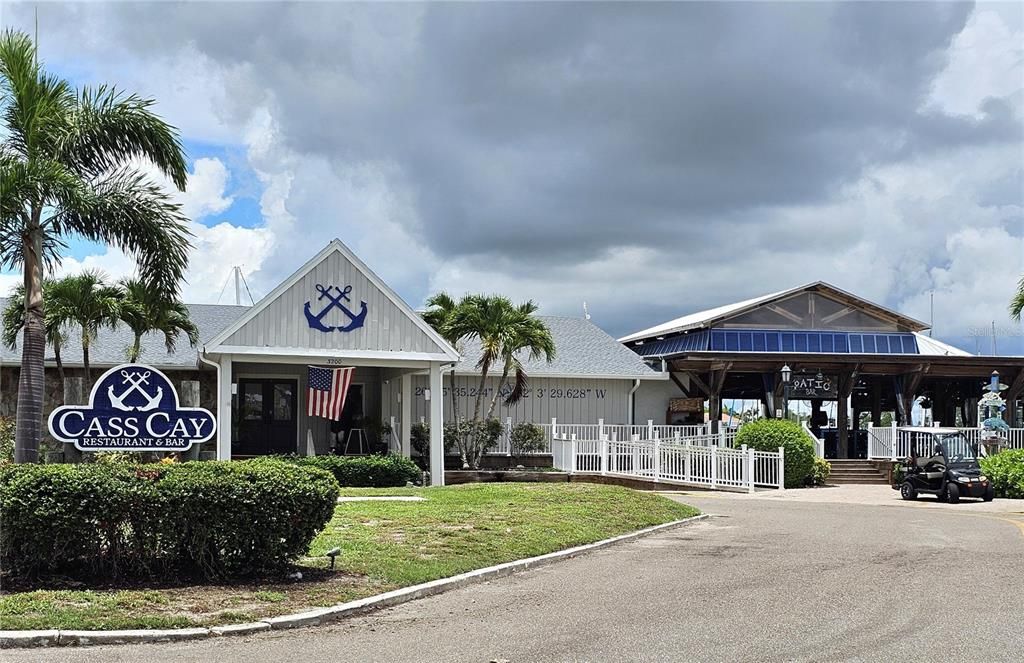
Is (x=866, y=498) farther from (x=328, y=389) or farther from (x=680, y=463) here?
(x=328, y=389)

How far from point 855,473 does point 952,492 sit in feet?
25.5

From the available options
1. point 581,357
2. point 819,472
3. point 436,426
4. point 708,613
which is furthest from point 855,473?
point 708,613

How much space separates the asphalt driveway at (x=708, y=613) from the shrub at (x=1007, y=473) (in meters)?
11.6

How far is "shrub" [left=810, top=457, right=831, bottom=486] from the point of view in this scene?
28.4 meters

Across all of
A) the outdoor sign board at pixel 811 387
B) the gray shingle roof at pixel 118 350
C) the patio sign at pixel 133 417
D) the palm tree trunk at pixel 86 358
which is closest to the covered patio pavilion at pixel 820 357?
the outdoor sign board at pixel 811 387

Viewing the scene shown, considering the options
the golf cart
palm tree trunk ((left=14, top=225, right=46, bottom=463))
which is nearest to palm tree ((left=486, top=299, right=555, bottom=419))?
the golf cart

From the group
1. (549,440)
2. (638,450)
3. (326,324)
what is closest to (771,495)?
(638,450)

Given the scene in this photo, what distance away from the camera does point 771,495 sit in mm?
25094

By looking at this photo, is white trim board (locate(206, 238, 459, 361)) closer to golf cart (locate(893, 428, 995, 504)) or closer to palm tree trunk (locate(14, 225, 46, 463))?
palm tree trunk (locate(14, 225, 46, 463))

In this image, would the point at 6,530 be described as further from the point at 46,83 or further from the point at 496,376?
the point at 496,376

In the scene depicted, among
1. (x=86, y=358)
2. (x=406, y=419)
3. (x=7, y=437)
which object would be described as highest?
(x=86, y=358)

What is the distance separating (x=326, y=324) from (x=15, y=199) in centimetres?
1004

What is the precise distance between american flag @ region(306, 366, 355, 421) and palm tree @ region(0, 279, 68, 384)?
6.43 metres

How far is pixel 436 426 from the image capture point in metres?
23.9
